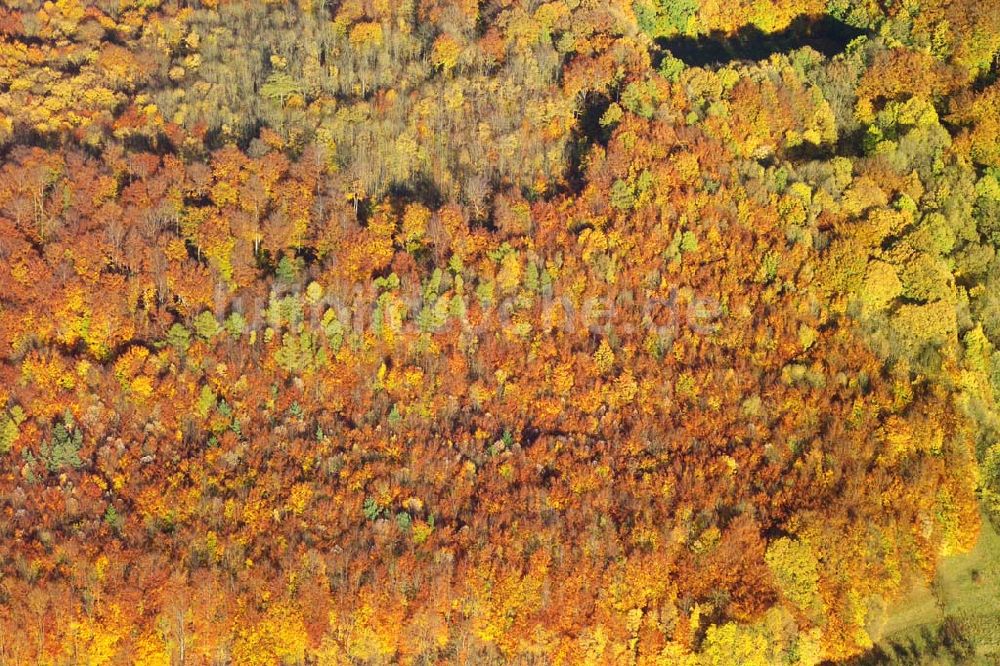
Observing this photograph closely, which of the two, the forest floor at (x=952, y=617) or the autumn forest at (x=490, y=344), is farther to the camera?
the forest floor at (x=952, y=617)

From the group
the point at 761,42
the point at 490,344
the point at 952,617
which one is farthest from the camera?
the point at 761,42

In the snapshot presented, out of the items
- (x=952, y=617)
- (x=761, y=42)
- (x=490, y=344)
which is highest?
(x=761, y=42)

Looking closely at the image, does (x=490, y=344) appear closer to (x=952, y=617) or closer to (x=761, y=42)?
(x=952, y=617)

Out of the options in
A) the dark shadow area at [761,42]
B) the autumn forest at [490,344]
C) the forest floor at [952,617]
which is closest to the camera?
the autumn forest at [490,344]

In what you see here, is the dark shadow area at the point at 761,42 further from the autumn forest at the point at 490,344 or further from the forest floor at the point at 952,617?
the forest floor at the point at 952,617

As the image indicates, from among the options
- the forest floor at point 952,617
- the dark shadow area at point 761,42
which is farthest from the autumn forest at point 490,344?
the dark shadow area at point 761,42

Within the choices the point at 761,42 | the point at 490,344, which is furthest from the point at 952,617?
the point at 761,42
